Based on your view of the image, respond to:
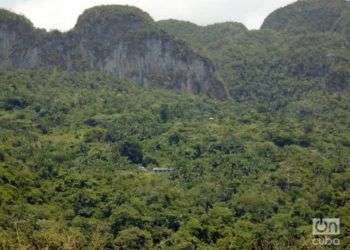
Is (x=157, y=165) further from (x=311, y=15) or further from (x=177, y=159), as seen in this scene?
(x=311, y=15)

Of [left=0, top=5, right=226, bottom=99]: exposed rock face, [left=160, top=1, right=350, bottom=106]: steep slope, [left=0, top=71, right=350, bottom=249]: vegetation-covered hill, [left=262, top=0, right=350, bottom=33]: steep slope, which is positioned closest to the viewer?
[left=0, top=71, right=350, bottom=249]: vegetation-covered hill

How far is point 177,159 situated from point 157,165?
1.63m

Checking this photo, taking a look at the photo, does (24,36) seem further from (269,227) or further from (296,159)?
(269,227)

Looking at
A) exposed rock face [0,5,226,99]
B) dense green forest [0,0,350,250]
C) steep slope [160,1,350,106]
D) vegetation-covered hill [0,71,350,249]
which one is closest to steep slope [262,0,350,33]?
steep slope [160,1,350,106]

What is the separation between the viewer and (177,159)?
185ft

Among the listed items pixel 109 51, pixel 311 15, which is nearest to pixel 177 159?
pixel 109 51

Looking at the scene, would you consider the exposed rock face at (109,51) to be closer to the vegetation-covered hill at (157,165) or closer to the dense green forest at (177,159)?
the dense green forest at (177,159)

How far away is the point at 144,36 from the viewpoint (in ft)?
257

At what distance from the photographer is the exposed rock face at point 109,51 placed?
7831 cm

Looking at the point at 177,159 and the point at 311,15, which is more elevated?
the point at 311,15

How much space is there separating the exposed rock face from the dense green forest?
3523mm

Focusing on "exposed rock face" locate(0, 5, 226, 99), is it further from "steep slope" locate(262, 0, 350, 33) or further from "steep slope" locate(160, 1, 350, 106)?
"steep slope" locate(262, 0, 350, 33)

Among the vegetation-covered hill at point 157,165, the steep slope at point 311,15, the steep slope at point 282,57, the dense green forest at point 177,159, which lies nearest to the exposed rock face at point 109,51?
the dense green forest at point 177,159

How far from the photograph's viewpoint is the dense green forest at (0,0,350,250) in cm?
4106
